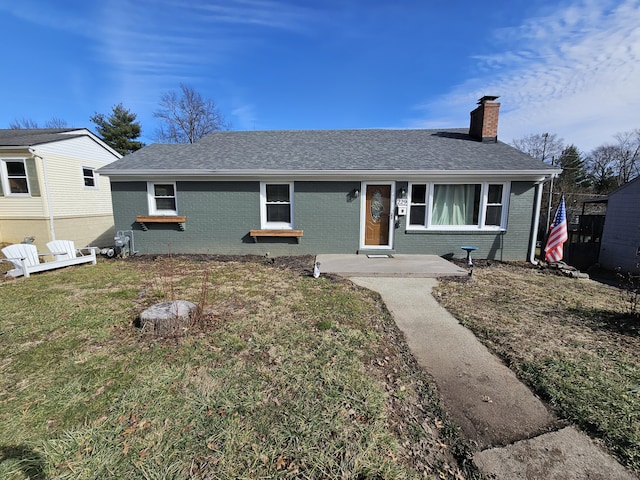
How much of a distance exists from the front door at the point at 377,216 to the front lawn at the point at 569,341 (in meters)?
2.78

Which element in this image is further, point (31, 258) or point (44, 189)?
point (44, 189)

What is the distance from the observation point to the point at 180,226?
866cm

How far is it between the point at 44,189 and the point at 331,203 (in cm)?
1066

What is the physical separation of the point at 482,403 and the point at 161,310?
156 inches

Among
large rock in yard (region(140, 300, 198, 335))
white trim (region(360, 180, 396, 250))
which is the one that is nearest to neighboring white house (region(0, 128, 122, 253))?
large rock in yard (region(140, 300, 198, 335))

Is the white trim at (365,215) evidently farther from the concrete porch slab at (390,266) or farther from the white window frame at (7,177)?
the white window frame at (7,177)

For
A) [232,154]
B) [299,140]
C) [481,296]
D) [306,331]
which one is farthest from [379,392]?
[299,140]

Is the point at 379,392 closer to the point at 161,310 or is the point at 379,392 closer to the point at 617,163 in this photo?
the point at 161,310

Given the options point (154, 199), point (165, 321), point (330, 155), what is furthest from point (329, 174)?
point (165, 321)

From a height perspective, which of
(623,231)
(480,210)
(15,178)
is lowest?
(623,231)

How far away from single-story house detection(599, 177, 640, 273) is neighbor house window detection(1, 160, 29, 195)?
2353cm

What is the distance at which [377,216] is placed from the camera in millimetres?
8469

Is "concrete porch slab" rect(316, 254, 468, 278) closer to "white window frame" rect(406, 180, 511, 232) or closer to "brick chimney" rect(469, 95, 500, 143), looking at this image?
"white window frame" rect(406, 180, 511, 232)

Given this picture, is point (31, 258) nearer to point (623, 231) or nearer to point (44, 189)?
point (44, 189)
